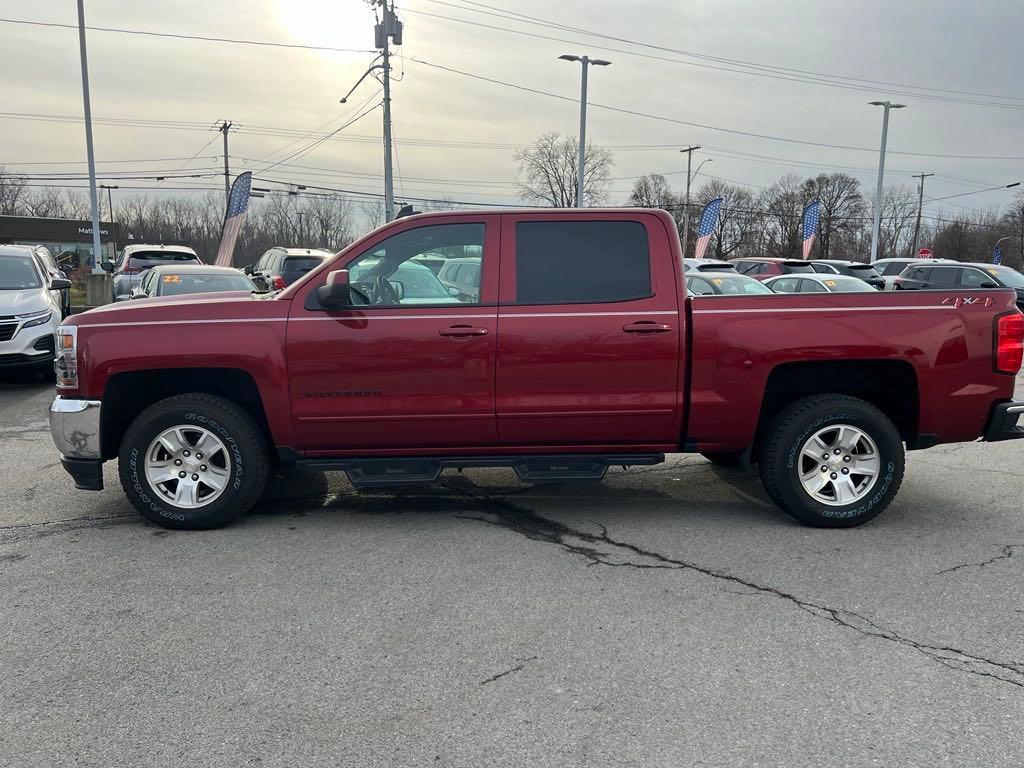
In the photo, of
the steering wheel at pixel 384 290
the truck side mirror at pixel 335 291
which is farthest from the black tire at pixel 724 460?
the truck side mirror at pixel 335 291

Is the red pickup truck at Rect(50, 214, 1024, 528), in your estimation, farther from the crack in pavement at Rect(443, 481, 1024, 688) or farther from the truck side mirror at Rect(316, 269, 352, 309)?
the crack in pavement at Rect(443, 481, 1024, 688)

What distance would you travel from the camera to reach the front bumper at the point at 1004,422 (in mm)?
5234

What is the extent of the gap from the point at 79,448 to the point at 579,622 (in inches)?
131

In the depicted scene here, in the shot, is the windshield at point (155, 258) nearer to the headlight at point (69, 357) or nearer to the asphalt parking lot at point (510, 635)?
the asphalt parking lot at point (510, 635)

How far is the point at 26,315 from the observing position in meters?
10.4

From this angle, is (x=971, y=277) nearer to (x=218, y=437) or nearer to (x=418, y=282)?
(x=418, y=282)

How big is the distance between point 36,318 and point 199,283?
260 centimetres

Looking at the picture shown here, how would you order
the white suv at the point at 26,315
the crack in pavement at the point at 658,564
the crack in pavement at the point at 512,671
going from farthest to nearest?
the white suv at the point at 26,315, the crack in pavement at the point at 658,564, the crack in pavement at the point at 512,671

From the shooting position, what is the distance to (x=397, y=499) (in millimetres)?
5910

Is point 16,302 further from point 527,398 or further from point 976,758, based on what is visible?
point 976,758

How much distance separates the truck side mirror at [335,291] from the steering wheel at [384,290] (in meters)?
0.25

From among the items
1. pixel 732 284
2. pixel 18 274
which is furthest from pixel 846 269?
pixel 18 274

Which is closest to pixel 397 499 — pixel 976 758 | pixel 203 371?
pixel 203 371

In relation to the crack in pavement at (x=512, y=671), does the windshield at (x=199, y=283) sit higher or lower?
higher
